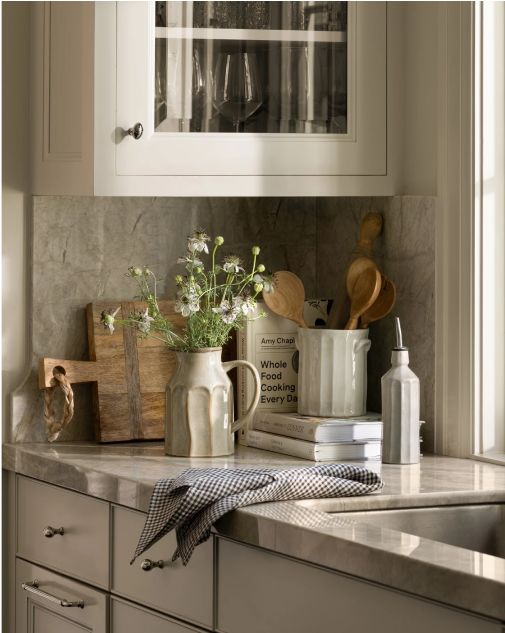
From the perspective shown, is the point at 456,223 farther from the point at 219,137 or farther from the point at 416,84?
the point at 219,137

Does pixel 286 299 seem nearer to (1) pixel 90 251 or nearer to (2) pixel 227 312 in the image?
(2) pixel 227 312

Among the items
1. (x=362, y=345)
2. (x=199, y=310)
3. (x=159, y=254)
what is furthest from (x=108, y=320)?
(x=362, y=345)

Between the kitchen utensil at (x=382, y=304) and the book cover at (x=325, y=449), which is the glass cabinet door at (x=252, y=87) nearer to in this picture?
the kitchen utensil at (x=382, y=304)

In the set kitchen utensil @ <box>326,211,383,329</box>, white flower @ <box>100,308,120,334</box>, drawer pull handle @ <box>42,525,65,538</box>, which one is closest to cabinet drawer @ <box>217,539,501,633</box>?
drawer pull handle @ <box>42,525,65,538</box>

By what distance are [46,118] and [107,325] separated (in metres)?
0.45

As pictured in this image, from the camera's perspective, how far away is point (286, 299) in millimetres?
2467

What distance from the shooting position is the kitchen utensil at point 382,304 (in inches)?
95.0

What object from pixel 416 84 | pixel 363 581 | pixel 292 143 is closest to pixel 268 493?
pixel 363 581

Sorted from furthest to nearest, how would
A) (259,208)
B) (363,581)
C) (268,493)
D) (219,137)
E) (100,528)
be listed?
(259,208) < (219,137) < (100,528) < (268,493) < (363,581)

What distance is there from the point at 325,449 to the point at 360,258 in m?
0.44

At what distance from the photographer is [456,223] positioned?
91.9 inches

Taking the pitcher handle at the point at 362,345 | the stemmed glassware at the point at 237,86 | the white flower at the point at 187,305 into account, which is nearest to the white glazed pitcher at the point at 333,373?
the pitcher handle at the point at 362,345

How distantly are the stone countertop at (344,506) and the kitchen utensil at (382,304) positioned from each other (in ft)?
1.06

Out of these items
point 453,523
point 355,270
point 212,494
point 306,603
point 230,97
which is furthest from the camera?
point 355,270
